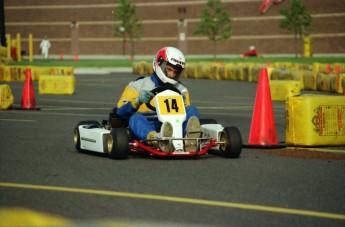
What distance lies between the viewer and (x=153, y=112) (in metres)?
10.4

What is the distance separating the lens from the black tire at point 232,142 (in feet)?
32.7

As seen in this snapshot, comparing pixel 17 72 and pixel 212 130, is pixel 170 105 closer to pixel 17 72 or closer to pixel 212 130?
pixel 212 130

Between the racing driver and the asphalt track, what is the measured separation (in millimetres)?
289

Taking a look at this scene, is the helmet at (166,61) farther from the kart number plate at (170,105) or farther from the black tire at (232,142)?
the black tire at (232,142)

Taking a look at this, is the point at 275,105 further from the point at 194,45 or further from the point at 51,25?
the point at 51,25

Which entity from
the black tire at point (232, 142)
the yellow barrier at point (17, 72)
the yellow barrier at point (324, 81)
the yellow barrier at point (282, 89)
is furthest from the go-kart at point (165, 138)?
the yellow barrier at point (17, 72)

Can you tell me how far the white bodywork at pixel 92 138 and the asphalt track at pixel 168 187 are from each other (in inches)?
5.1

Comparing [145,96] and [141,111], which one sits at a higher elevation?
[145,96]

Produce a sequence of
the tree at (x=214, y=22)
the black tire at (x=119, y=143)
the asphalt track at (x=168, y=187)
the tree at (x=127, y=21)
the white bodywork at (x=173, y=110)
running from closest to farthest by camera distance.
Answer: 1. the asphalt track at (x=168, y=187)
2. the black tire at (x=119, y=143)
3. the white bodywork at (x=173, y=110)
4. the tree at (x=214, y=22)
5. the tree at (x=127, y=21)

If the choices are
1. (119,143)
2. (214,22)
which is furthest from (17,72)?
(214,22)

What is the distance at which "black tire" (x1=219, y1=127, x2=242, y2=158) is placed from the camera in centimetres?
995

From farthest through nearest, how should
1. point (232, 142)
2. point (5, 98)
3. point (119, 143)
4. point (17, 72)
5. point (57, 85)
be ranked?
point (17, 72), point (57, 85), point (5, 98), point (232, 142), point (119, 143)

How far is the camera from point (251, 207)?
22.4ft

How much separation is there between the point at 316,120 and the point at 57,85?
14.9 m
